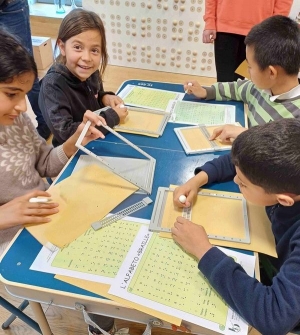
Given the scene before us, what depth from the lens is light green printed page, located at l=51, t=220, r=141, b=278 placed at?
2.33ft

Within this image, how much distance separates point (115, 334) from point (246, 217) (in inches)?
24.6

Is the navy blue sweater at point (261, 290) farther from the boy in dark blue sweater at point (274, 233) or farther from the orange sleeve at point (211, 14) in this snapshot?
the orange sleeve at point (211, 14)

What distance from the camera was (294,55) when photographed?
118cm

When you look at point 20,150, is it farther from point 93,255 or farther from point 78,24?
point 78,24

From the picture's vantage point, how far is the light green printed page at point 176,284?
64cm

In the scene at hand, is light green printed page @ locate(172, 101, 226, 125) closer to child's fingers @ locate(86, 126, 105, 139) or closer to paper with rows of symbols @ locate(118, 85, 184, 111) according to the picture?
paper with rows of symbols @ locate(118, 85, 184, 111)

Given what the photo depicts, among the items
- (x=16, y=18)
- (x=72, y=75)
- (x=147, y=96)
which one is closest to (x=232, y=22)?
(x=147, y=96)

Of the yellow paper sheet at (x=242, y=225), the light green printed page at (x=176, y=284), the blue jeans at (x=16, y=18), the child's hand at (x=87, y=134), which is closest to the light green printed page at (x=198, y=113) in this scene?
the child's hand at (x=87, y=134)

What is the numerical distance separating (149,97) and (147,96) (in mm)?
14

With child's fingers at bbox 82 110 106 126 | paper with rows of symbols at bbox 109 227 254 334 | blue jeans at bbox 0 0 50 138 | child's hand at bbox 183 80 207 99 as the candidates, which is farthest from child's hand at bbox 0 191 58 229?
blue jeans at bbox 0 0 50 138

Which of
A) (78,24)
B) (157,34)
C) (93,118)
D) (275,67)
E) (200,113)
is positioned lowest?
(157,34)

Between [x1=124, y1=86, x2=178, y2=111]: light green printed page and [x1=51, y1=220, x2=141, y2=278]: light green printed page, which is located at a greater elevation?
[x1=51, y1=220, x2=141, y2=278]: light green printed page

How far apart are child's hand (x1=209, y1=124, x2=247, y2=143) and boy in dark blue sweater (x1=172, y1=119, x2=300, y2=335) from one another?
40cm

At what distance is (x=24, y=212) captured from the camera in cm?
81
